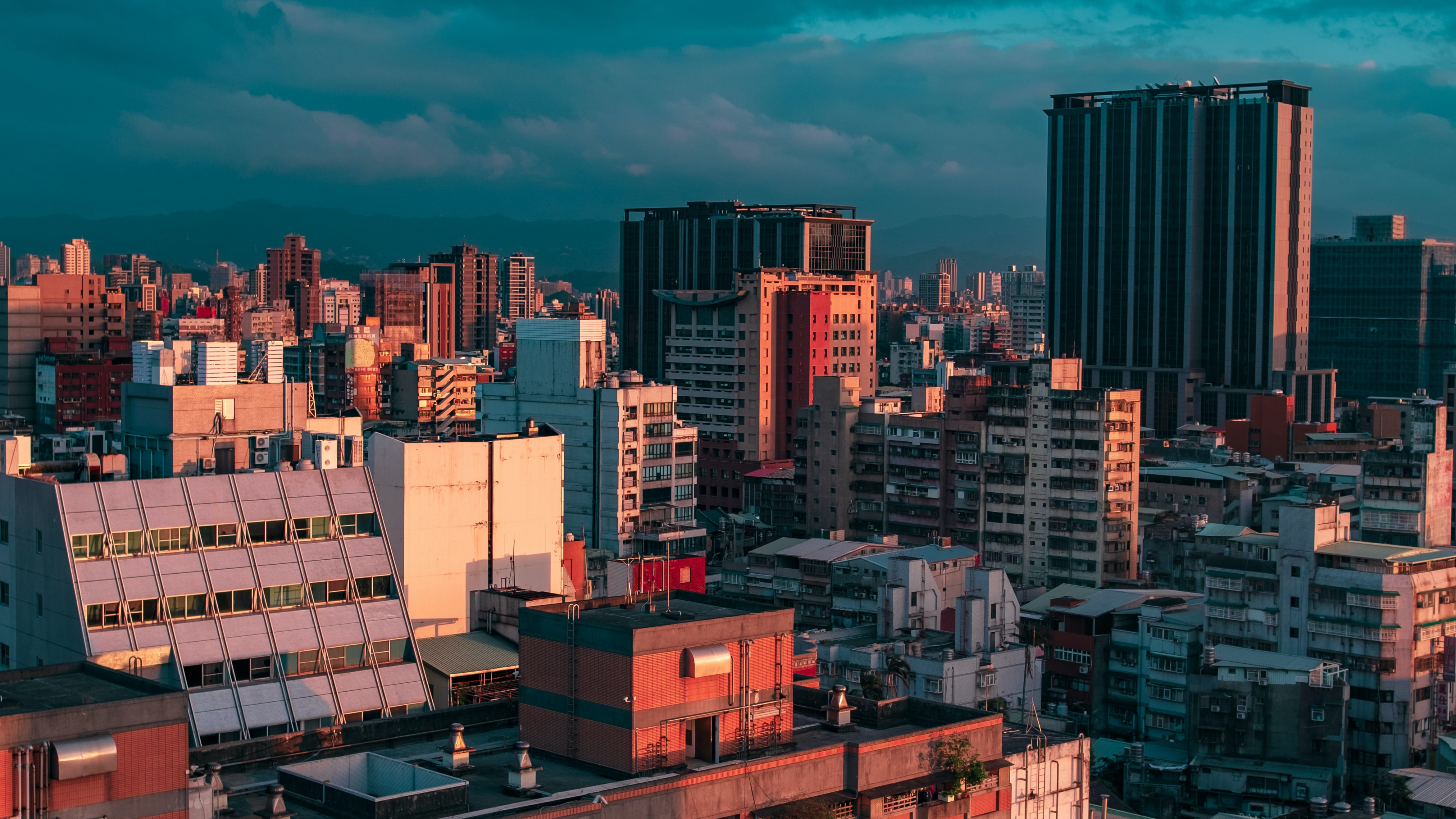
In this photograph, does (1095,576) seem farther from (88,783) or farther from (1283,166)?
(1283,166)

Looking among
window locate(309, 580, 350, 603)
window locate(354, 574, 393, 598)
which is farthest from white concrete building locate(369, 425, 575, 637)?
window locate(309, 580, 350, 603)

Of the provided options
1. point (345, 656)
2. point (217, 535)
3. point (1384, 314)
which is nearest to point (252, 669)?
point (345, 656)

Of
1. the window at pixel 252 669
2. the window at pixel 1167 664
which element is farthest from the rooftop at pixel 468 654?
the window at pixel 1167 664

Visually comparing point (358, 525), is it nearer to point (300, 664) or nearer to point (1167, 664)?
point (300, 664)

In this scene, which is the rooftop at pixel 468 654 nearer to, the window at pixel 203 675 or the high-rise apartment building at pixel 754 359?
the window at pixel 203 675

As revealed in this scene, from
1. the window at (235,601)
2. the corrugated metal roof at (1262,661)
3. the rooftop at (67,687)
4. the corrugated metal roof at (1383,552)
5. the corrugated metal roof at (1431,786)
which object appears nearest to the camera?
the rooftop at (67,687)
